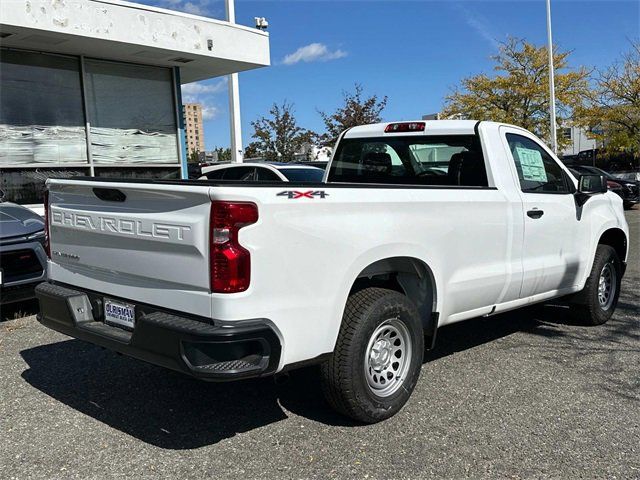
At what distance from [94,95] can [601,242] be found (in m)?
8.93

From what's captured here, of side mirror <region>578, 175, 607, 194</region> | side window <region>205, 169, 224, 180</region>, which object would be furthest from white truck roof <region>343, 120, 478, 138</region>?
side window <region>205, 169, 224, 180</region>

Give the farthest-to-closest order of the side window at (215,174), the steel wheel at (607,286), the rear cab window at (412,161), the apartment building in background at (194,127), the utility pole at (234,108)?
the apartment building in background at (194,127), the utility pole at (234,108), the side window at (215,174), the steel wheel at (607,286), the rear cab window at (412,161)

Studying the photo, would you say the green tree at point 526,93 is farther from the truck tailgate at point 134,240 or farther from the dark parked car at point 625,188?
the truck tailgate at point 134,240

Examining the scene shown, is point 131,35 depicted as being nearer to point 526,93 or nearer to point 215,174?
point 215,174

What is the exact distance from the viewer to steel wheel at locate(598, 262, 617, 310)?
6.10 meters

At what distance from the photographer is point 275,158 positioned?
34844 mm

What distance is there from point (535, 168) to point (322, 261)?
2778mm

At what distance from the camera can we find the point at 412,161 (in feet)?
17.3

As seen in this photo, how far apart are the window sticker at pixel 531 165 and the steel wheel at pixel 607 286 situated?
57.6 inches

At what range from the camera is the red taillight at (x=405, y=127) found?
17.0 feet

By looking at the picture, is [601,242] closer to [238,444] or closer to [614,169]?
[238,444]

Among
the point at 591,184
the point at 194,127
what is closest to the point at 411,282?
the point at 591,184

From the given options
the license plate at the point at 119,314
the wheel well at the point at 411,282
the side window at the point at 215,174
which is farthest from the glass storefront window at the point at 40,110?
the wheel well at the point at 411,282

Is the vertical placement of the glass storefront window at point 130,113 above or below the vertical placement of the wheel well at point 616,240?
above
